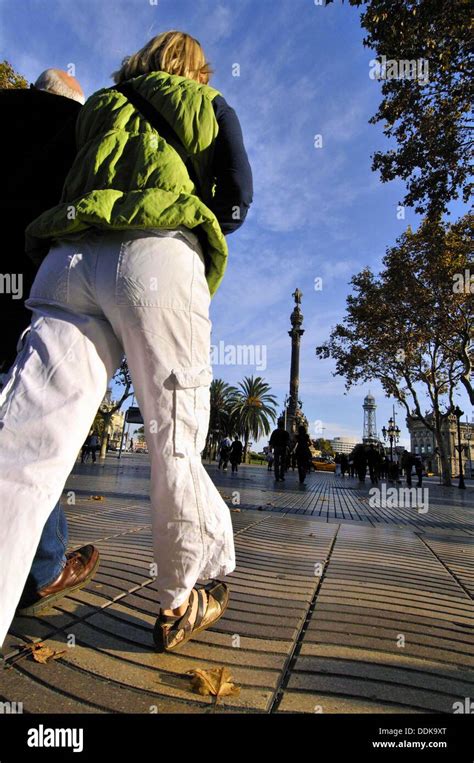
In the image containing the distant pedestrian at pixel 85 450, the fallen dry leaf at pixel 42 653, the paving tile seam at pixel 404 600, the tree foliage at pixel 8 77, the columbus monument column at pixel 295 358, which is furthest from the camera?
the columbus monument column at pixel 295 358

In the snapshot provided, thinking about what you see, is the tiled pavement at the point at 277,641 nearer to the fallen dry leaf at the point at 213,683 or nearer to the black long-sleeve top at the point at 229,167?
the fallen dry leaf at the point at 213,683

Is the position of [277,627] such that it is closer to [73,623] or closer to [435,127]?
[73,623]

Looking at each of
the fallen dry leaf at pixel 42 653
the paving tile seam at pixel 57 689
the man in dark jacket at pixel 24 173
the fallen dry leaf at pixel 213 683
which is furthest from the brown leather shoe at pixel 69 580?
the man in dark jacket at pixel 24 173

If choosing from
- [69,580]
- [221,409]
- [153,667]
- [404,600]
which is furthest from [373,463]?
[221,409]

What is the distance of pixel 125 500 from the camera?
7.10m

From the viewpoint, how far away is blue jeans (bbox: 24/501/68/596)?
2029mm

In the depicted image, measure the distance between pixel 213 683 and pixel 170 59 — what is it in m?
2.28

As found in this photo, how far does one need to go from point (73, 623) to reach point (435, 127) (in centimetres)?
1012

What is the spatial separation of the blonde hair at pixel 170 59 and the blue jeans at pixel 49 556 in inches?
72.5

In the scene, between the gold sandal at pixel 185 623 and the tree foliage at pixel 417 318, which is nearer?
the gold sandal at pixel 185 623

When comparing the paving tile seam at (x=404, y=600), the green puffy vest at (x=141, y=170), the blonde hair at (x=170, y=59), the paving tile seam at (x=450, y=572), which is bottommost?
the paving tile seam at (x=450, y=572)

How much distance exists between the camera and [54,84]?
2184mm

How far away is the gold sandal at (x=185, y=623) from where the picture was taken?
1.71m
